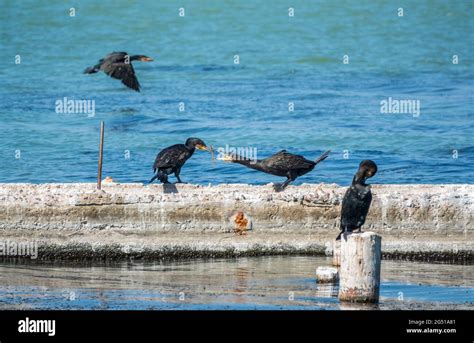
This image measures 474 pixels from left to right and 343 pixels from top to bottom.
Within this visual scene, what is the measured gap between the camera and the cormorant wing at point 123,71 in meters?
21.5

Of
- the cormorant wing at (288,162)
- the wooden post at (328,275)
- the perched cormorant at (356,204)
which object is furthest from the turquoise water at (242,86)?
the perched cormorant at (356,204)

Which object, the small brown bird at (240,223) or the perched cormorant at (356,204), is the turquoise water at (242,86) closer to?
the small brown bird at (240,223)

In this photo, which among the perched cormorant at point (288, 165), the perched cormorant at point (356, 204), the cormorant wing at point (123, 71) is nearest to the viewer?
the perched cormorant at point (356, 204)

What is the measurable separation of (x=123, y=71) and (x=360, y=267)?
1047cm

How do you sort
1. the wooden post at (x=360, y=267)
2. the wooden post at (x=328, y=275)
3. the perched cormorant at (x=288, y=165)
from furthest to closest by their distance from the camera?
the perched cormorant at (x=288, y=165), the wooden post at (x=328, y=275), the wooden post at (x=360, y=267)

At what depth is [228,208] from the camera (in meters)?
14.9

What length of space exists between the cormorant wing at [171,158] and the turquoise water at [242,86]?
5.59 meters

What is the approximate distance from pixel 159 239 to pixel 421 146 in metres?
12.0

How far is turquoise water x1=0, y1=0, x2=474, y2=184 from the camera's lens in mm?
24438

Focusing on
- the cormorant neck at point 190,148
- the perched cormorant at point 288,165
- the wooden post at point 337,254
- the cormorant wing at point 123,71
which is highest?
the cormorant wing at point 123,71

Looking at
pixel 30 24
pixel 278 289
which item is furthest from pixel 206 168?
pixel 30 24

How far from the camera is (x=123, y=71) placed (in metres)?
21.6

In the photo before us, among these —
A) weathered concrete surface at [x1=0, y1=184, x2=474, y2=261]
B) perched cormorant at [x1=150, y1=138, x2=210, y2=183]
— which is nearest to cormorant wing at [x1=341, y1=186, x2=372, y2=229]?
weathered concrete surface at [x1=0, y1=184, x2=474, y2=261]
